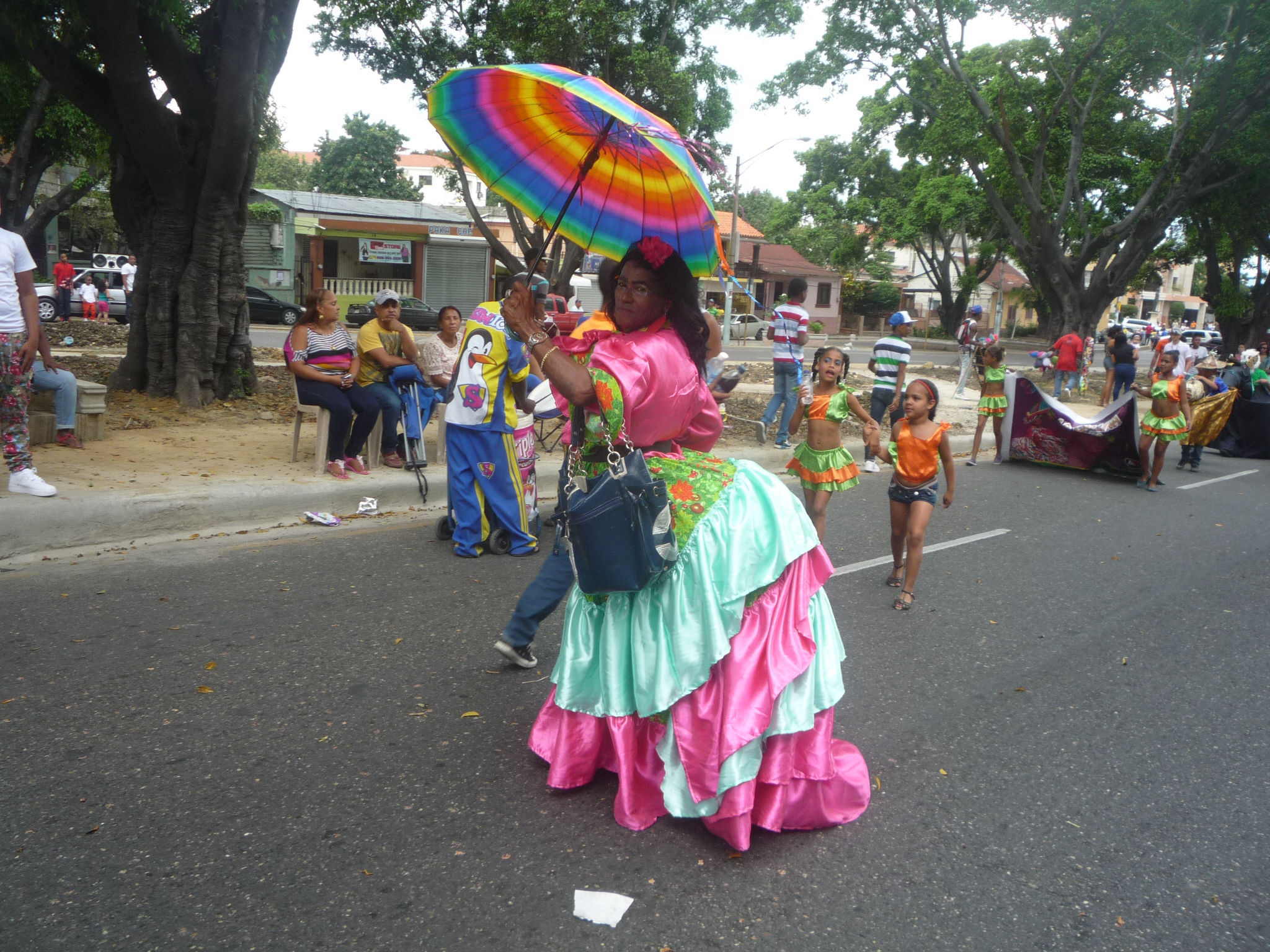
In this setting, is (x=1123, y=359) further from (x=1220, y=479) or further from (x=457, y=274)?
(x=457, y=274)

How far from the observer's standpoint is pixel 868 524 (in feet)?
25.3

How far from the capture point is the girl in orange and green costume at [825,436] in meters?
6.03

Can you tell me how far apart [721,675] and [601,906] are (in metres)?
0.71

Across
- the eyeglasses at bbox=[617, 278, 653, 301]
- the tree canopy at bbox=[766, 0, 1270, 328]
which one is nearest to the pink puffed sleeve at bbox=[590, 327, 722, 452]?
the eyeglasses at bbox=[617, 278, 653, 301]

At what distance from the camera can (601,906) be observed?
2562 millimetres

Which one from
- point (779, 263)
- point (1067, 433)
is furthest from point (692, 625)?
point (779, 263)

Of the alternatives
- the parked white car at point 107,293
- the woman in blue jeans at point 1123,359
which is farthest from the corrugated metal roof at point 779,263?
the woman in blue jeans at point 1123,359

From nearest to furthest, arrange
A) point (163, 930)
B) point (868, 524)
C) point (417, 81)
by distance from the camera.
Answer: point (163, 930), point (868, 524), point (417, 81)

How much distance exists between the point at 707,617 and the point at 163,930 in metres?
1.61

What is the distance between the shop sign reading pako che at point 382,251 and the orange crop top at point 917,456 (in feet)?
107

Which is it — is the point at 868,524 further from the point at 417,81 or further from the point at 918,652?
the point at 417,81

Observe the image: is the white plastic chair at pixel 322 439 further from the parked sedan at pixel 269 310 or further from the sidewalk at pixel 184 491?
the parked sedan at pixel 269 310

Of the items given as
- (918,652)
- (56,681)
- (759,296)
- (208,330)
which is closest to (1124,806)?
(918,652)

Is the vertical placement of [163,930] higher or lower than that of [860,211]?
lower
